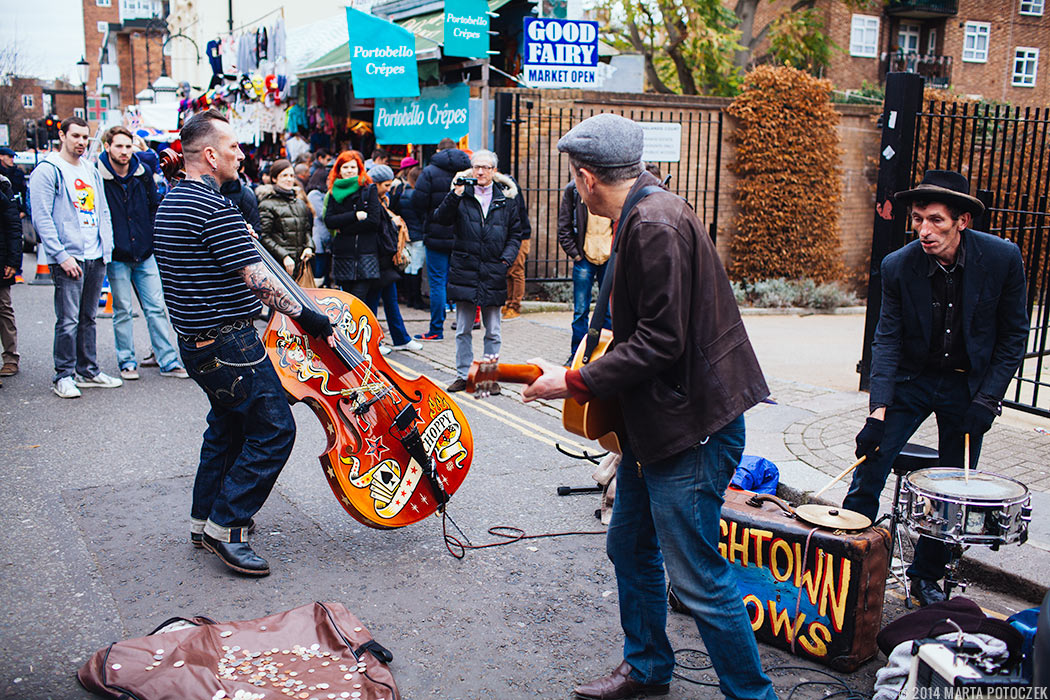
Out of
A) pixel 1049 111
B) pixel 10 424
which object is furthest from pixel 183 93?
pixel 1049 111

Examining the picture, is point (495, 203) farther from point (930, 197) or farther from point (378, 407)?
point (930, 197)

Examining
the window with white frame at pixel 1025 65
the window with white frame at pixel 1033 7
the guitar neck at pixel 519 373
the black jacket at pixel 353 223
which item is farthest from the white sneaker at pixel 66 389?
the window with white frame at pixel 1033 7

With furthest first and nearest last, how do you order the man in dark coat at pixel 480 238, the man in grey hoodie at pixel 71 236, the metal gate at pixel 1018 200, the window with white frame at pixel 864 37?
1. the window with white frame at pixel 864 37
2. the man in dark coat at pixel 480 238
3. the man in grey hoodie at pixel 71 236
4. the metal gate at pixel 1018 200

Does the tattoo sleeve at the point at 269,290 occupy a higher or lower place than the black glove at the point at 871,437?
higher

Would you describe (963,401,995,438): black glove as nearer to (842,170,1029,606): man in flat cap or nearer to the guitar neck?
(842,170,1029,606): man in flat cap

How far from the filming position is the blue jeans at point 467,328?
775 cm

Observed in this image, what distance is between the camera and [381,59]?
11141 mm

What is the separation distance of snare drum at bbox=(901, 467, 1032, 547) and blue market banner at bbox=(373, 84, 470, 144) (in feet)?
29.9

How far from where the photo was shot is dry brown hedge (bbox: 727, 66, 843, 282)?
13.1 meters

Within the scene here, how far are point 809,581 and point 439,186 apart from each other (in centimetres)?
687

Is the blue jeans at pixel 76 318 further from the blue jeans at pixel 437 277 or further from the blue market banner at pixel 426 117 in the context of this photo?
the blue market banner at pixel 426 117

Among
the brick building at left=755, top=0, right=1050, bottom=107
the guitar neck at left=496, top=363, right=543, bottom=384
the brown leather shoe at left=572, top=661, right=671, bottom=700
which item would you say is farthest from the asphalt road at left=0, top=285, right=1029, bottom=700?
the brick building at left=755, top=0, right=1050, bottom=107

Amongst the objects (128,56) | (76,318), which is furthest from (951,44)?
(128,56)

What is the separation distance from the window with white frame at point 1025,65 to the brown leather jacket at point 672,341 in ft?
124
